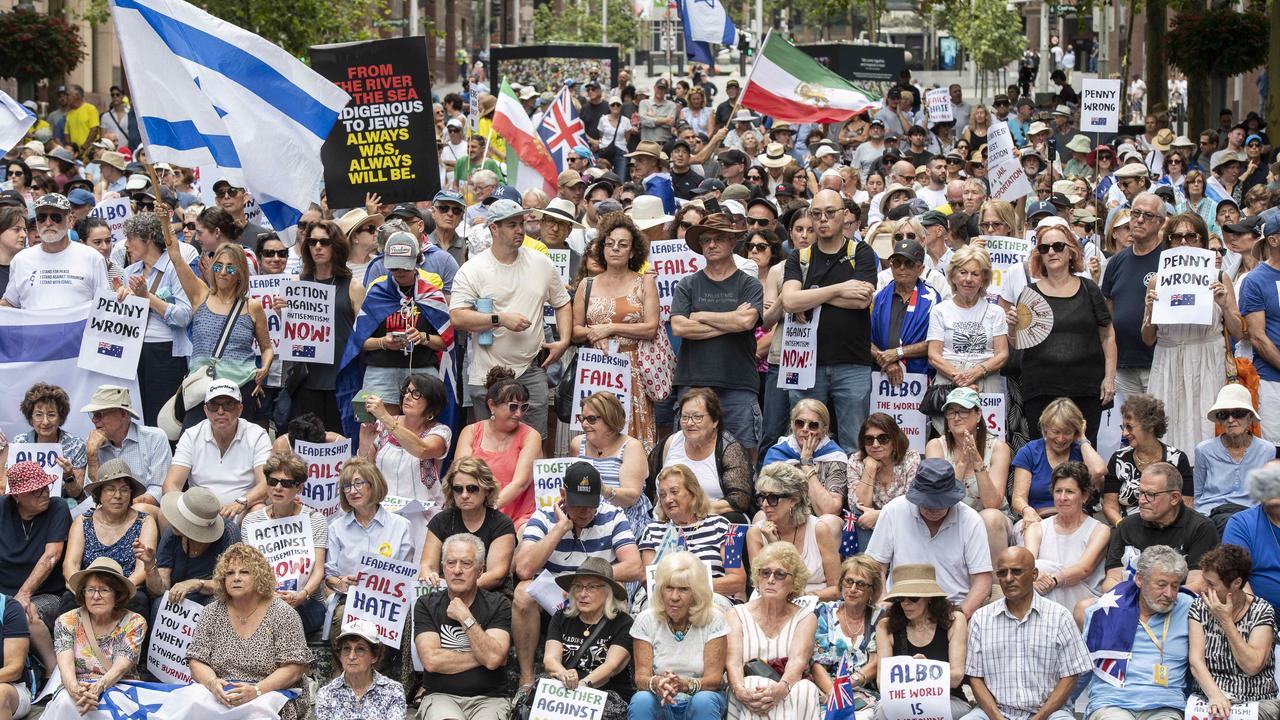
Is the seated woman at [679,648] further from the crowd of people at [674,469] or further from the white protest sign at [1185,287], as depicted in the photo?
the white protest sign at [1185,287]

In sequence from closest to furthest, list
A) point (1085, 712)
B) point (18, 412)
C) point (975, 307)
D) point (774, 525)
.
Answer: point (1085, 712), point (774, 525), point (975, 307), point (18, 412)

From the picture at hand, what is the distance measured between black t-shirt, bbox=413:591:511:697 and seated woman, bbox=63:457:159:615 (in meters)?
1.77

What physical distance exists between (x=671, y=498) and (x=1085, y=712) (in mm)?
2447

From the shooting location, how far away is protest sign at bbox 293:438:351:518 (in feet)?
36.5

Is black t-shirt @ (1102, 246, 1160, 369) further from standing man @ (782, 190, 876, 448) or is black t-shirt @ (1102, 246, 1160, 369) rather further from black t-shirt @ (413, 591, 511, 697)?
black t-shirt @ (413, 591, 511, 697)

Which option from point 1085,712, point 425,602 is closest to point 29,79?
point 425,602

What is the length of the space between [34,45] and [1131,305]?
846 inches

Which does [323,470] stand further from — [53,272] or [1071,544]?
[1071,544]

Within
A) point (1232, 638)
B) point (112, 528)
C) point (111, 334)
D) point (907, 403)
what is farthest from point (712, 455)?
point (111, 334)

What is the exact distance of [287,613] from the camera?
980cm

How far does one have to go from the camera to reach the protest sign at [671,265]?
1244 centimetres

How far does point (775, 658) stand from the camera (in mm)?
9352

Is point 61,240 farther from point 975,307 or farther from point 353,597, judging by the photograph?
point 975,307

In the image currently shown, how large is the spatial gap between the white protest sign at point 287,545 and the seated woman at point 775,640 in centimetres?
258
